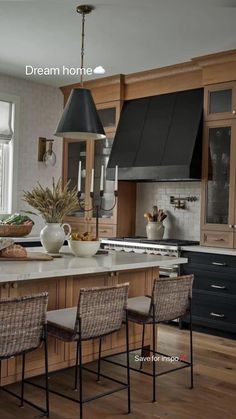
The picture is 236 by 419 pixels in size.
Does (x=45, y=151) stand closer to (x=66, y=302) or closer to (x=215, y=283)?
(x=215, y=283)

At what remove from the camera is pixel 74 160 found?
7.02 metres

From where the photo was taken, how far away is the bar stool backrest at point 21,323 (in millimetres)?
2564

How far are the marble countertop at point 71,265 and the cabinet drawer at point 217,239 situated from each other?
1.44m

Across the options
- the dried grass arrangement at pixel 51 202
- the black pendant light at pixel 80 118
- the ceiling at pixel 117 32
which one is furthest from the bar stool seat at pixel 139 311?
the ceiling at pixel 117 32

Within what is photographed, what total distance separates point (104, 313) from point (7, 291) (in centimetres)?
65

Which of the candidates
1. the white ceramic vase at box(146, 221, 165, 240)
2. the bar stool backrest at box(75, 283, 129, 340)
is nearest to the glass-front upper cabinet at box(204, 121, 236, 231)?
the white ceramic vase at box(146, 221, 165, 240)

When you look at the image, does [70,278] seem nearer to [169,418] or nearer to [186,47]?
[169,418]

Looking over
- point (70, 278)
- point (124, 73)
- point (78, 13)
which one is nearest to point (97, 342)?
point (70, 278)

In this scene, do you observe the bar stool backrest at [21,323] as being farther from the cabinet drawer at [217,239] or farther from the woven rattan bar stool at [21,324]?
the cabinet drawer at [217,239]

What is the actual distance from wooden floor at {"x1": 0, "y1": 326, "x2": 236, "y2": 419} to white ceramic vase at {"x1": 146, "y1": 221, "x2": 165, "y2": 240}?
6.29ft

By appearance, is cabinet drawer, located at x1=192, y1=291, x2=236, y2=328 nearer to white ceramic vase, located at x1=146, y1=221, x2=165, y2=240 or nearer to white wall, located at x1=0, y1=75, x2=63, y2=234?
white ceramic vase, located at x1=146, y1=221, x2=165, y2=240

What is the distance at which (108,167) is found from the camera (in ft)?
20.9

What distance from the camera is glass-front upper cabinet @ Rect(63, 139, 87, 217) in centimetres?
684

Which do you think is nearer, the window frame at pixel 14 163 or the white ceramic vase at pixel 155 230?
the white ceramic vase at pixel 155 230
